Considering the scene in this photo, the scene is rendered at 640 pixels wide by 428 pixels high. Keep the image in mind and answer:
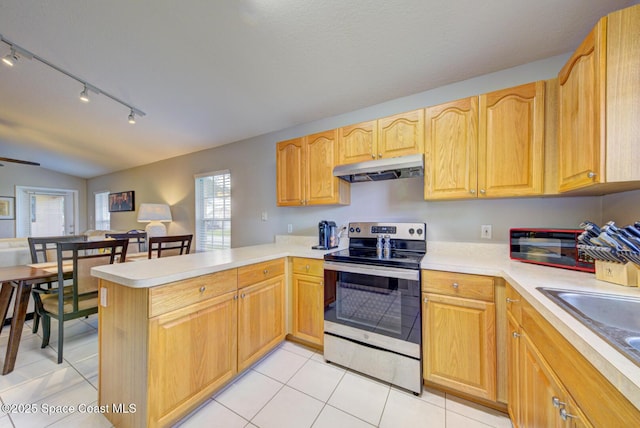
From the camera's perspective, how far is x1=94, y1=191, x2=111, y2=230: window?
19.9 ft

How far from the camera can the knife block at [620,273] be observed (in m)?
1.06

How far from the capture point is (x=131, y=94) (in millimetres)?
2537

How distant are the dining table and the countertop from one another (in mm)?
1180

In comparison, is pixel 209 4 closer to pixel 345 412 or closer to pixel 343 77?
pixel 343 77

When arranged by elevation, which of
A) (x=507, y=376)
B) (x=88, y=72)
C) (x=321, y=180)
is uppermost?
(x=88, y=72)

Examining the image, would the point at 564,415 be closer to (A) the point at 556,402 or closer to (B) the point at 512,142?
(A) the point at 556,402

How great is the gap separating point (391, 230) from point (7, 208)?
885 centimetres

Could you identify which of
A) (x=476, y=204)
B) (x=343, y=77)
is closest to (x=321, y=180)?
(x=343, y=77)

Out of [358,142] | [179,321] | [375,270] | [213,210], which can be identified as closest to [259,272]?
[179,321]

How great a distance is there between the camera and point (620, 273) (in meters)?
1.08

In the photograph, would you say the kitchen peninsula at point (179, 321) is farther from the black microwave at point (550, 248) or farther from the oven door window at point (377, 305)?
the oven door window at point (377, 305)

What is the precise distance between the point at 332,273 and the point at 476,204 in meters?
1.32

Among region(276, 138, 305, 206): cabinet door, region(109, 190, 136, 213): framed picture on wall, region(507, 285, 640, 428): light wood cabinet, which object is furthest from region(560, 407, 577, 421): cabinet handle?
region(109, 190, 136, 213): framed picture on wall

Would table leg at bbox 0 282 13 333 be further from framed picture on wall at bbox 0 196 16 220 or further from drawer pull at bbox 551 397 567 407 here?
framed picture on wall at bbox 0 196 16 220
